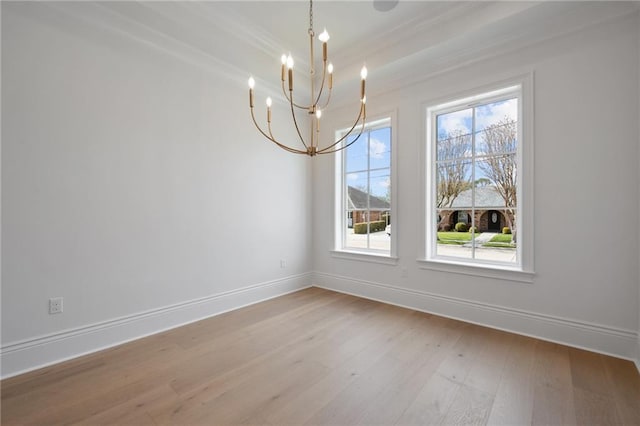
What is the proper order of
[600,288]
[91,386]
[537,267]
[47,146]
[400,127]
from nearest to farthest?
[91,386], [47,146], [600,288], [537,267], [400,127]

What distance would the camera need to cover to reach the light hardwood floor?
61.7 inches

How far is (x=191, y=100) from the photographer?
2.90 metres

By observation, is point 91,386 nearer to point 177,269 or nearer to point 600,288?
point 177,269

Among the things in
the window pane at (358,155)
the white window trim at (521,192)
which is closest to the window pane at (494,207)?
the white window trim at (521,192)

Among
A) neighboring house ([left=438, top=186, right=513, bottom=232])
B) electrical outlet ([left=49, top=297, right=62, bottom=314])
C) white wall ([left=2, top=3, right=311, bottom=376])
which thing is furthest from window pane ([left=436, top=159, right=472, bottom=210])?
electrical outlet ([left=49, top=297, right=62, bottom=314])

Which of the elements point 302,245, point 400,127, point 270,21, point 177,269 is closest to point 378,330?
point 302,245

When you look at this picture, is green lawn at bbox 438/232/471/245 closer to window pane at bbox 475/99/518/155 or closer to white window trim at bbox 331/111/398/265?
white window trim at bbox 331/111/398/265

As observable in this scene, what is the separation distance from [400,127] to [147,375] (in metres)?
3.33

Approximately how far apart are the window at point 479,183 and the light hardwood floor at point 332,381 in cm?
81

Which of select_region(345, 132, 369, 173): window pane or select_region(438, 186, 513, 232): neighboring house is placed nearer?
select_region(438, 186, 513, 232): neighboring house

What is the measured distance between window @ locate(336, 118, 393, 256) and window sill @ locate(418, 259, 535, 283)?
573mm

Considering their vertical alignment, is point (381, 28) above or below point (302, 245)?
above

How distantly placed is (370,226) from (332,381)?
2.25m

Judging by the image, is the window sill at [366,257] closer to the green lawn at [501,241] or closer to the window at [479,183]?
the window at [479,183]
